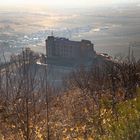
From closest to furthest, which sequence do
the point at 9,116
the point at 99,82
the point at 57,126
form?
the point at 9,116, the point at 57,126, the point at 99,82

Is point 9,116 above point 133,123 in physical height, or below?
below

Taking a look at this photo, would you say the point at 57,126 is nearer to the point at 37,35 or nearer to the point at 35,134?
the point at 35,134

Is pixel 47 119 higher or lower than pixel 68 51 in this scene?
higher

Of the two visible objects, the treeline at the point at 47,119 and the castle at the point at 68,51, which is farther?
the castle at the point at 68,51

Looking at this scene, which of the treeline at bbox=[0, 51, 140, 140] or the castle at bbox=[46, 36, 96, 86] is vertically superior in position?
the treeline at bbox=[0, 51, 140, 140]

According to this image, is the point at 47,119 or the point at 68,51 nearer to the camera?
the point at 47,119

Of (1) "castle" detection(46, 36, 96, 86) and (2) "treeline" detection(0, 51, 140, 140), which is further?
(1) "castle" detection(46, 36, 96, 86)

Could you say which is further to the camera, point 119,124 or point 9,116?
point 9,116

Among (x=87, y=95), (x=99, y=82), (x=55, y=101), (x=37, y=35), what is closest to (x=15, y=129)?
(x=87, y=95)

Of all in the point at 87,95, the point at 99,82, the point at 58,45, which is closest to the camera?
the point at 87,95

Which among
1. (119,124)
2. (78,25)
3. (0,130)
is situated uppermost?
(119,124)

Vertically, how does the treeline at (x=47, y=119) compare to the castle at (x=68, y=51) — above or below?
above
